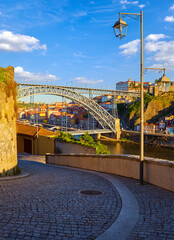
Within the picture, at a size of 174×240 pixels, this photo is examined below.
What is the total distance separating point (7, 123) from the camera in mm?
8531

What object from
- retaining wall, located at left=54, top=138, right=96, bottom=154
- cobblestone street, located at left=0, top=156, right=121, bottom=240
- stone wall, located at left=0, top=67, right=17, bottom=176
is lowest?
retaining wall, located at left=54, top=138, right=96, bottom=154

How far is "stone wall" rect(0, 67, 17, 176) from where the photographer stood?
8.24 metres

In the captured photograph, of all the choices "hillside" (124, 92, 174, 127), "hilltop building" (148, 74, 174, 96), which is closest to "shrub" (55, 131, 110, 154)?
"hillside" (124, 92, 174, 127)

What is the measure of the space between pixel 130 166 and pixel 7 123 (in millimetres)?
4969

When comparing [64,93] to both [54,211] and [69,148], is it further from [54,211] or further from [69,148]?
[54,211]

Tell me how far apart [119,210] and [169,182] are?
73.9 inches

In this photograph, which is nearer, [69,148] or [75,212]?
[75,212]

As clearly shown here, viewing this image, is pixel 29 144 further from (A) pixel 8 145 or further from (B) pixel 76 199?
(B) pixel 76 199

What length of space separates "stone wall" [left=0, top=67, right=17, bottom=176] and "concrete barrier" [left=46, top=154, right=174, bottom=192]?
139 inches

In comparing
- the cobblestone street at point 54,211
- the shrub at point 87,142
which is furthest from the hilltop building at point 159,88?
the cobblestone street at point 54,211

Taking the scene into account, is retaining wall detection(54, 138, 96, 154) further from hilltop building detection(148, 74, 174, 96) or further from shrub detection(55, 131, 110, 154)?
hilltop building detection(148, 74, 174, 96)

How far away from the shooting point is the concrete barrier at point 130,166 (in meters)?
5.66

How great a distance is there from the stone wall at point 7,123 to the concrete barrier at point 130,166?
3527 millimetres

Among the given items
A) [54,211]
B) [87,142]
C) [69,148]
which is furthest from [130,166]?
[69,148]
